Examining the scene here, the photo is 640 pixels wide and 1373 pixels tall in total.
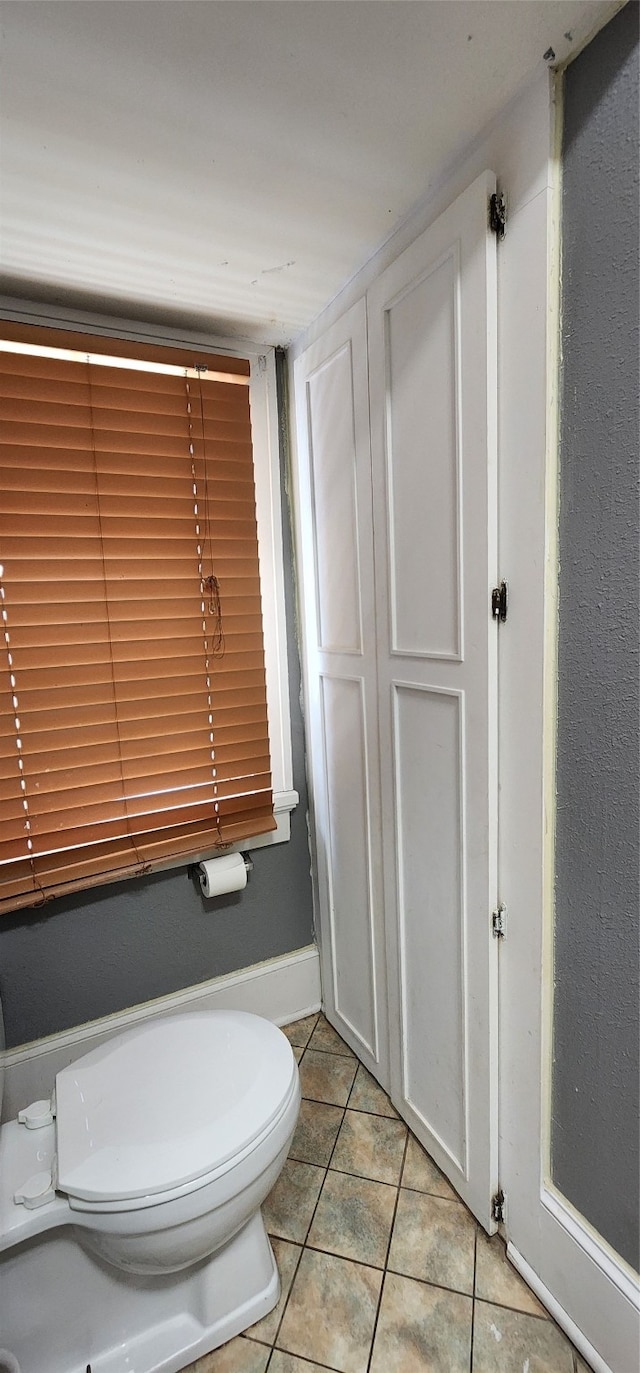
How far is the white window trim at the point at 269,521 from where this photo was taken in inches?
59.8

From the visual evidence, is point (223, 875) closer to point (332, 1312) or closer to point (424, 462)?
point (332, 1312)

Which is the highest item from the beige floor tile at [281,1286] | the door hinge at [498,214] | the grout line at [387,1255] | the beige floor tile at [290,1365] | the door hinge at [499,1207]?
the door hinge at [498,214]

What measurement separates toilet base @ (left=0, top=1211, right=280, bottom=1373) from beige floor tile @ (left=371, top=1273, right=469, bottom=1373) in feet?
0.71

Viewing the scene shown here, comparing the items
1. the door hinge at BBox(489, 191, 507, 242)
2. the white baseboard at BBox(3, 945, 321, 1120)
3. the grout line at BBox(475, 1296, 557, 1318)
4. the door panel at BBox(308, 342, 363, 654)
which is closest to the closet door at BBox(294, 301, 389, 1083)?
the door panel at BBox(308, 342, 363, 654)

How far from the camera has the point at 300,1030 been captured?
187cm

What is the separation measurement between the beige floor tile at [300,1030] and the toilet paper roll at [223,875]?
544 millimetres

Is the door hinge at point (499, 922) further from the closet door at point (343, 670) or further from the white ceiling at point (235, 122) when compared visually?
the white ceiling at point (235, 122)

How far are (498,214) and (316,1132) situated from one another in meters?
1.99

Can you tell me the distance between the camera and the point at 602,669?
2.84ft

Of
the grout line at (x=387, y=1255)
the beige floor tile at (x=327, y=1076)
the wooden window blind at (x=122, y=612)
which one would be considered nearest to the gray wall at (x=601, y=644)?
the grout line at (x=387, y=1255)

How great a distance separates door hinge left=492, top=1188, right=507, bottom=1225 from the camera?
118 cm

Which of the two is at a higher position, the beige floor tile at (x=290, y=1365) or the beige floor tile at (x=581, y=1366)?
the beige floor tile at (x=581, y=1366)

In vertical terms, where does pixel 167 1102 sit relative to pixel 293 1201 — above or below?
above

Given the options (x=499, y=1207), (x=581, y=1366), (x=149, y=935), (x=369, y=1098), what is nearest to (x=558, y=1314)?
(x=581, y=1366)
